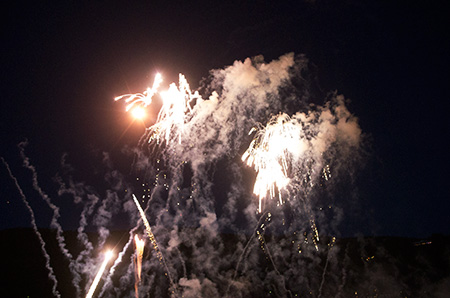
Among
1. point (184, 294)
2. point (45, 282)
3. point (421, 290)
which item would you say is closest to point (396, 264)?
point (421, 290)

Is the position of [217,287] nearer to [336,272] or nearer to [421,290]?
[336,272]

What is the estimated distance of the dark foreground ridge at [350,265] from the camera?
18156 mm

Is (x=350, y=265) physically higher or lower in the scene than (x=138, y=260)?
lower

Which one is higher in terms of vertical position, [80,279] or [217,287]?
[80,279]

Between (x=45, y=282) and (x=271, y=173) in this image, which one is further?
(x=45, y=282)

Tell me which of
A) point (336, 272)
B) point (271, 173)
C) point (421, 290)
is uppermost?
point (271, 173)

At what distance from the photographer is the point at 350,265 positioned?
21.8 metres

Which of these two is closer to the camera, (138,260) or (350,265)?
(138,260)

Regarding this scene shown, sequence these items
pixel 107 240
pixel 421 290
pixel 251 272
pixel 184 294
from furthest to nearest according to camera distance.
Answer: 1. pixel 107 240
2. pixel 251 272
3. pixel 421 290
4. pixel 184 294

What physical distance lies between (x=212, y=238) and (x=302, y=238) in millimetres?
6371

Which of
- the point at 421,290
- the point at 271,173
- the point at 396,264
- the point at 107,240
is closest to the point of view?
the point at 271,173

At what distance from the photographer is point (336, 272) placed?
21156 millimetres

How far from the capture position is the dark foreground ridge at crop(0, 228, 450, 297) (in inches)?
715

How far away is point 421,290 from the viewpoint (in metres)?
18.5
